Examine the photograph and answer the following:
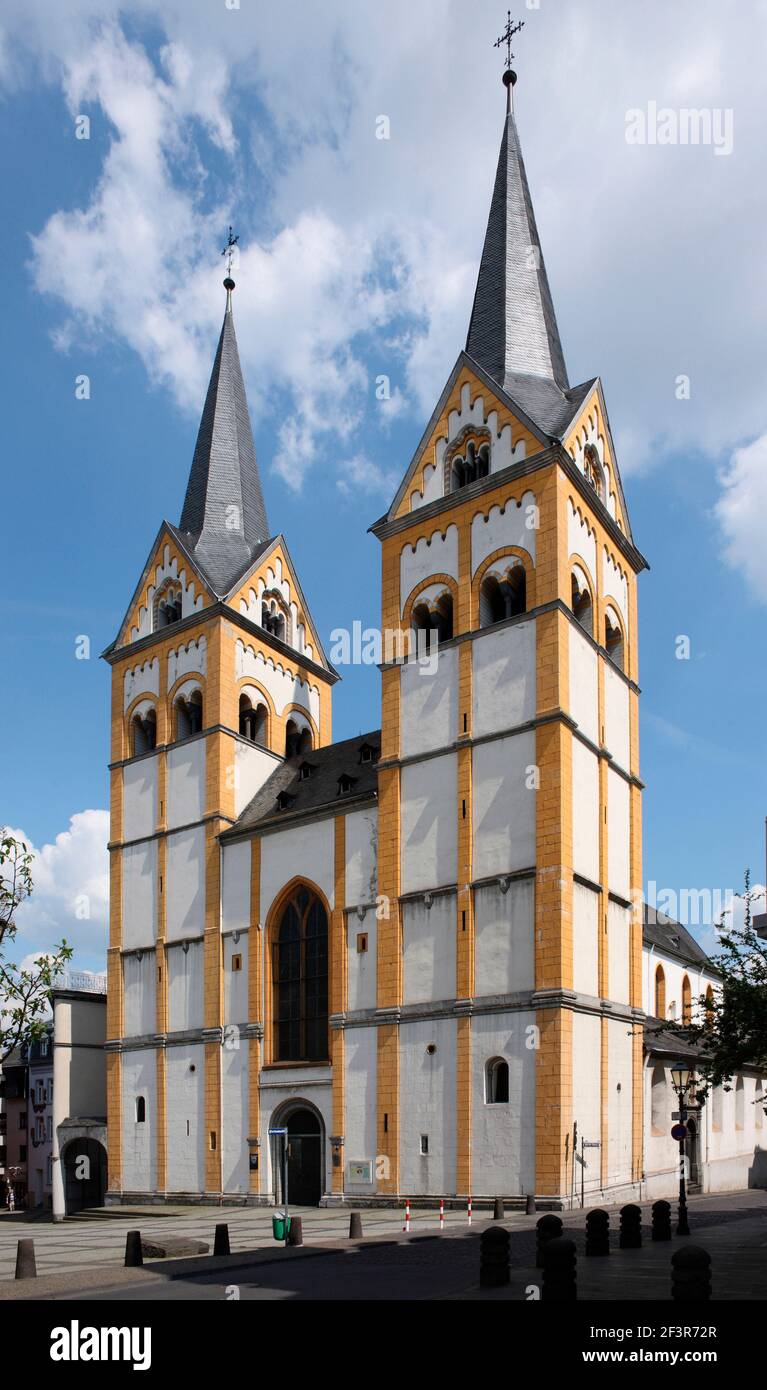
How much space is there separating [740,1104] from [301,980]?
23.7 m

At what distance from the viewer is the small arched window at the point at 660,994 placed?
163ft

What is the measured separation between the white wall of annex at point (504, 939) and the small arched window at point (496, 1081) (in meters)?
1.85

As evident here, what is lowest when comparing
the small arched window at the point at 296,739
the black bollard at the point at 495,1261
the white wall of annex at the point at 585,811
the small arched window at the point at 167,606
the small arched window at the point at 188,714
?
the black bollard at the point at 495,1261

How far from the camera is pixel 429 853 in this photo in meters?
36.9

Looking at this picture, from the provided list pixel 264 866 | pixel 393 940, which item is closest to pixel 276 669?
pixel 264 866

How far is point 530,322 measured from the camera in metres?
43.2

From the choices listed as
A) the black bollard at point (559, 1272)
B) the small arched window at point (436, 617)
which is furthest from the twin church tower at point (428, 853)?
the black bollard at point (559, 1272)

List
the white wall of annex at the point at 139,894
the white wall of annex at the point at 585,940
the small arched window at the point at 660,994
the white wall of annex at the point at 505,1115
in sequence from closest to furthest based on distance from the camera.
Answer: the white wall of annex at the point at 505,1115 < the white wall of annex at the point at 585,940 < the white wall of annex at the point at 139,894 < the small arched window at the point at 660,994

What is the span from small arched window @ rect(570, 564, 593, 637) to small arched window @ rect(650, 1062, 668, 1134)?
567 inches

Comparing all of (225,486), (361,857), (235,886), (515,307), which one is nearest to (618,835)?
(361,857)

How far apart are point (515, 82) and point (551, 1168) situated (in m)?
38.9

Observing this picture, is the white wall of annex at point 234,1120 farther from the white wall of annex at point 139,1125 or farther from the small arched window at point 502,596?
the small arched window at point 502,596
